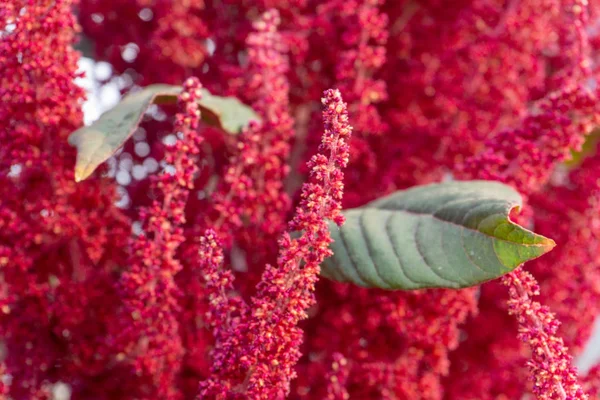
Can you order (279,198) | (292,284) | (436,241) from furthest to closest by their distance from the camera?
(279,198)
(436,241)
(292,284)

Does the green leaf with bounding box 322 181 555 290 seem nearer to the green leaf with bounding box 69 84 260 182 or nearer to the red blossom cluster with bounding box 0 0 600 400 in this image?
the red blossom cluster with bounding box 0 0 600 400

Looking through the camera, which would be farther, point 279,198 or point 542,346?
point 279,198

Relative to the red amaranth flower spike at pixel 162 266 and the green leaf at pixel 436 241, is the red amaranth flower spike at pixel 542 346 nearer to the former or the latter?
the green leaf at pixel 436 241

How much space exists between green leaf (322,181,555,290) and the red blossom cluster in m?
0.04

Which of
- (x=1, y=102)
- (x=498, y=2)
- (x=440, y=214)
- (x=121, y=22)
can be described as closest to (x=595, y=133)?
(x=498, y=2)

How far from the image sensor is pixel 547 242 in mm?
613

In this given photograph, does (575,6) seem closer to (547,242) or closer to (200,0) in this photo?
(547,242)

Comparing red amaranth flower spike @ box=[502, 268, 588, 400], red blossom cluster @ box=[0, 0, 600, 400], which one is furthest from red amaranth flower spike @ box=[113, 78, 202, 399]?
red amaranth flower spike @ box=[502, 268, 588, 400]

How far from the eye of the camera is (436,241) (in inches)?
28.5

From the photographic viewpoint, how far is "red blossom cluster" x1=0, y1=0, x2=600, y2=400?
25.5 inches

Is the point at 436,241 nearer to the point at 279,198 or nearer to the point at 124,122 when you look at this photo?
the point at 279,198

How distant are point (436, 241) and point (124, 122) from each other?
0.32 m

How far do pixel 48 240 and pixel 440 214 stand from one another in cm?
45

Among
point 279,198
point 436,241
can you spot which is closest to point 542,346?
point 436,241
